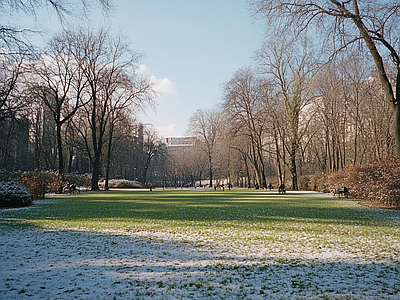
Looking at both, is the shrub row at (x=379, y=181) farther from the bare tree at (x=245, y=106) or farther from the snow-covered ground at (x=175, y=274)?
the bare tree at (x=245, y=106)

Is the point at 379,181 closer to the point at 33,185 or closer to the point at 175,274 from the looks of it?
the point at 175,274

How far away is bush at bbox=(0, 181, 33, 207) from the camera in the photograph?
15031 mm

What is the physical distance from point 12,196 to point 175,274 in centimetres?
1344

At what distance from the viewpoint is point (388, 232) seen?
8.20 metres

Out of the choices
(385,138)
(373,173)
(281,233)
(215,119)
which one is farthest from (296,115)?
(281,233)

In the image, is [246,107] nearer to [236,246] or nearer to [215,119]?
[215,119]

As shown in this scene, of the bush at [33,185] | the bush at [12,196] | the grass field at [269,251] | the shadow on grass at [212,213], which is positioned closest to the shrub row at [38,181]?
the bush at [33,185]

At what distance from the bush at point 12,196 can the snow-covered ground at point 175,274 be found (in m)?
9.84

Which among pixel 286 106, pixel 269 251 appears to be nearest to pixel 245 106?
pixel 286 106

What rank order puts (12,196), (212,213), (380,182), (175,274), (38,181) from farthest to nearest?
(38,181) → (380,182) → (12,196) → (212,213) → (175,274)

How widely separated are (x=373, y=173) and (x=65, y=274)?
15.8 meters

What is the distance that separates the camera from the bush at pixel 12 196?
15.0 m

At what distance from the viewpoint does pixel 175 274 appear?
4.73m

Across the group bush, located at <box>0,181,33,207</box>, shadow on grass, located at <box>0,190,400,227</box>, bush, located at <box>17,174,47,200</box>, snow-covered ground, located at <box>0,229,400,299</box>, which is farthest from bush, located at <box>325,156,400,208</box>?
bush, located at <box>17,174,47,200</box>
